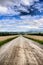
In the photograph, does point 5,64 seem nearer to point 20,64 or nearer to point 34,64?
point 20,64

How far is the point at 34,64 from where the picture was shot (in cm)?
984

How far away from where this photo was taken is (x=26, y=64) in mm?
9727

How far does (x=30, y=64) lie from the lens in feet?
32.2

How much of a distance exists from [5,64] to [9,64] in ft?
0.82

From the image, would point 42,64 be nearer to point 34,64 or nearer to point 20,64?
point 34,64

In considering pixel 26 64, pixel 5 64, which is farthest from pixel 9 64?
pixel 26 64

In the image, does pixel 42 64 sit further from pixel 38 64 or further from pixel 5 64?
pixel 5 64

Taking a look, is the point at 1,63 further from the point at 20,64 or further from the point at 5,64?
the point at 20,64

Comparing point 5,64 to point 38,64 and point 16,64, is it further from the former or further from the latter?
point 38,64

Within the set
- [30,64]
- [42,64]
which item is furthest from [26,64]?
[42,64]

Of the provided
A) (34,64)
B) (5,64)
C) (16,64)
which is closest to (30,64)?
(34,64)

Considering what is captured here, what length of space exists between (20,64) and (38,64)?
1.15 m

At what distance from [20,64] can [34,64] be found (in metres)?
0.90

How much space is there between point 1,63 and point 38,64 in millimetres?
2381
